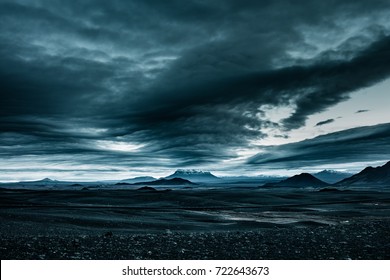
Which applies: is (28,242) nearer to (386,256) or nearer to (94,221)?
(94,221)

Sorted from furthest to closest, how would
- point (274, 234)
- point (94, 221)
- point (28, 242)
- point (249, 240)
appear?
1. point (94, 221)
2. point (274, 234)
3. point (249, 240)
4. point (28, 242)

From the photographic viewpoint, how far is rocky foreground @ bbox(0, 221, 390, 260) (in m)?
11.0

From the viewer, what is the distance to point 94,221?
21.9 m

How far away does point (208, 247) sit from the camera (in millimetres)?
12344

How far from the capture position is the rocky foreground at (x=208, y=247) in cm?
1095

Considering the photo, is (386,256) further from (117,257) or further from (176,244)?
(117,257)
